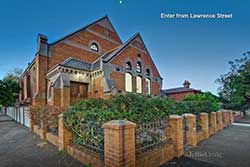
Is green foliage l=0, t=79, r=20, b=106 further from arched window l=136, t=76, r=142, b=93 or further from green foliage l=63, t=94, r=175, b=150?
green foliage l=63, t=94, r=175, b=150

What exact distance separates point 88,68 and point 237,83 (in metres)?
18.4

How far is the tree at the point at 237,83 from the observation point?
1859 centimetres

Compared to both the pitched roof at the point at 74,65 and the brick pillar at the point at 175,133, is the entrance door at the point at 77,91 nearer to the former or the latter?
the pitched roof at the point at 74,65

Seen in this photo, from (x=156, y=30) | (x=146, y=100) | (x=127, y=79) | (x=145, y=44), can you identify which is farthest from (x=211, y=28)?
(x=145, y=44)

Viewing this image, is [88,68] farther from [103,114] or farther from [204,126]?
[103,114]

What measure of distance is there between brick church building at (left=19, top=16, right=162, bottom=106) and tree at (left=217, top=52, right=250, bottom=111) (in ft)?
29.4

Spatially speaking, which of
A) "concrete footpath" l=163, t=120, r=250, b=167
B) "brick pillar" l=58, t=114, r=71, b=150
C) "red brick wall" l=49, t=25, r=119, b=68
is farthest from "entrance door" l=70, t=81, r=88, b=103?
"concrete footpath" l=163, t=120, r=250, b=167

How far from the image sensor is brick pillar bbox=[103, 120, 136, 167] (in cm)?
326

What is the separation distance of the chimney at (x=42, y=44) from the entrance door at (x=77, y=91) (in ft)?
13.5

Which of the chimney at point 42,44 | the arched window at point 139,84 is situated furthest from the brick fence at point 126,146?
the arched window at point 139,84

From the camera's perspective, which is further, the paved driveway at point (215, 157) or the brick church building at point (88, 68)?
the brick church building at point (88, 68)

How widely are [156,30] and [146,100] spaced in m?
8.02

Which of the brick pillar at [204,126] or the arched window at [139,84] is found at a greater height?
the arched window at [139,84]

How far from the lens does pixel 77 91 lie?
14648 mm
